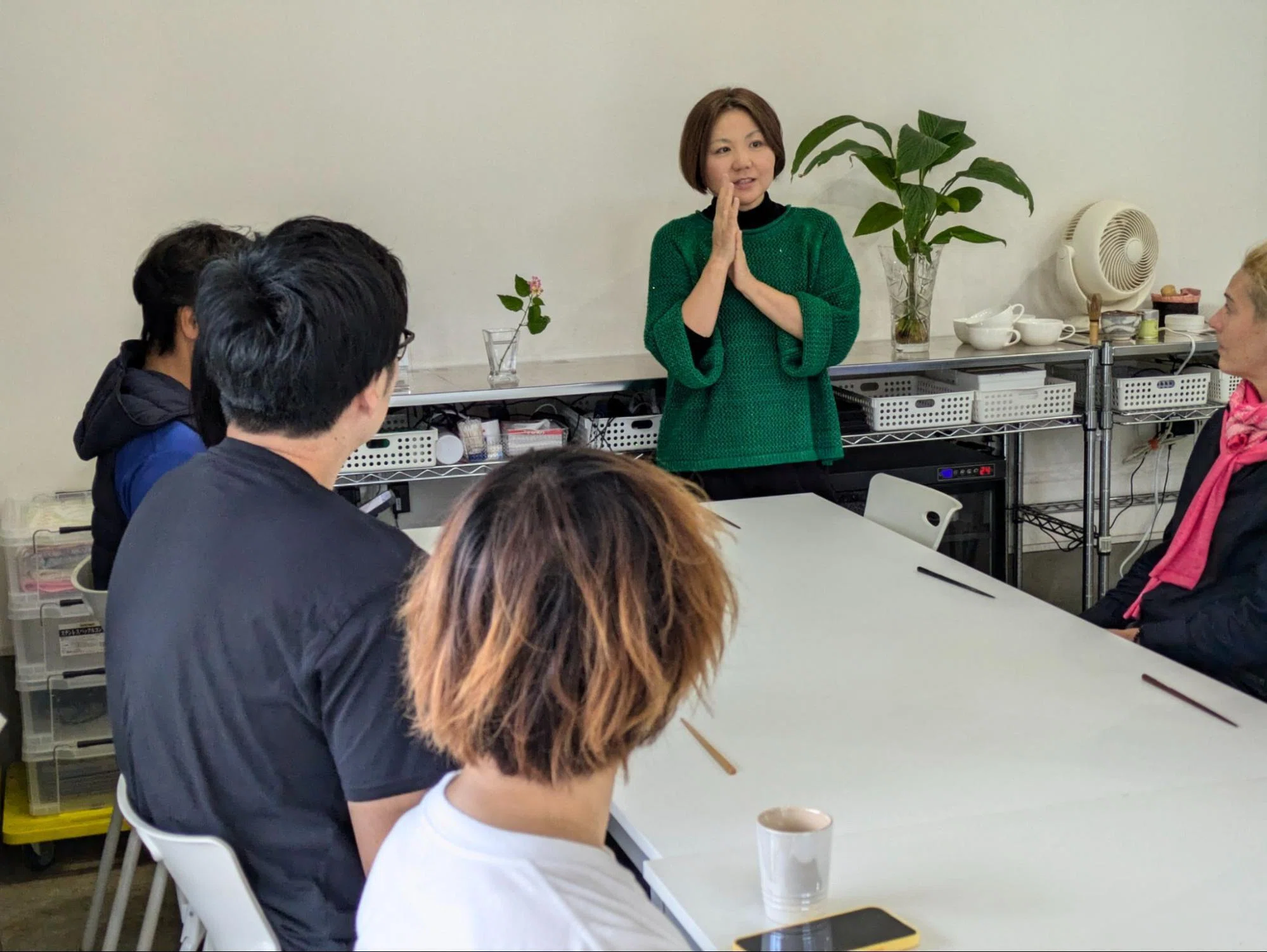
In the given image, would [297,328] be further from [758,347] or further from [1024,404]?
[1024,404]

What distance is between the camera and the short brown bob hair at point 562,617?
961mm

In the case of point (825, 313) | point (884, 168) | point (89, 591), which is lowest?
point (89, 591)

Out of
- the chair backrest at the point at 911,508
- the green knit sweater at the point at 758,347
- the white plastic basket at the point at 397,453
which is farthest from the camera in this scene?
the white plastic basket at the point at 397,453

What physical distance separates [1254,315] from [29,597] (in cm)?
261

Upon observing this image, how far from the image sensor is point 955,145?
11.8ft

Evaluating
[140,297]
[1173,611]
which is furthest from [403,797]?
[1173,611]

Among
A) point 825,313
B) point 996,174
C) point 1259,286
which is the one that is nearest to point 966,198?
point 996,174

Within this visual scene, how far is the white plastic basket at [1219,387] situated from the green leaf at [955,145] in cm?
99

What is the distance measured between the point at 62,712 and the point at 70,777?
0.15 m

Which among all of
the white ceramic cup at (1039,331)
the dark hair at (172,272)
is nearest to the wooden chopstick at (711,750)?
the dark hair at (172,272)

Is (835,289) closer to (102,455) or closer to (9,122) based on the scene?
(102,455)

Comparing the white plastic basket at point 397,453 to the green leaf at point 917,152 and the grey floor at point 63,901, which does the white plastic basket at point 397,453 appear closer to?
the grey floor at point 63,901

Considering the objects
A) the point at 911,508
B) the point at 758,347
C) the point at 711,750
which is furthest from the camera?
the point at 758,347

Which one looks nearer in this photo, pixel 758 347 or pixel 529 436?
pixel 758 347
